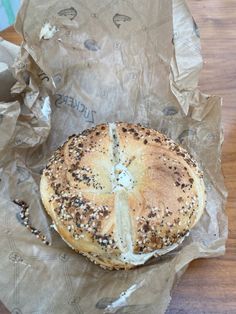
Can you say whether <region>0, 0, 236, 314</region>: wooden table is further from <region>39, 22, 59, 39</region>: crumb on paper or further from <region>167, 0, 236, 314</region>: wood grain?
<region>39, 22, 59, 39</region>: crumb on paper

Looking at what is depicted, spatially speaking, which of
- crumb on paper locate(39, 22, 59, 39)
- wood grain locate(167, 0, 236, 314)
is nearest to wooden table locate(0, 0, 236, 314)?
wood grain locate(167, 0, 236, 314)

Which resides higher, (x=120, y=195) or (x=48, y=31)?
(x=48, y=31)

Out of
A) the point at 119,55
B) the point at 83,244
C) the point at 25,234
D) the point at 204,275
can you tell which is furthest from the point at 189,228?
the point at 119,55

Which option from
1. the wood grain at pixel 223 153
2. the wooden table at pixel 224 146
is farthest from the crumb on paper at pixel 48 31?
the wood grain at pixel 223 153

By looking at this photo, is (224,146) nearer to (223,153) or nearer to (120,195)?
(223,153)

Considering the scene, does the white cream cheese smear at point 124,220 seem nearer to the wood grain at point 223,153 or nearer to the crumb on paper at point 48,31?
the wood grain at point 223,153

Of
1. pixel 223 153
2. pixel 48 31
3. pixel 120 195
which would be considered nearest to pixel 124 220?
pixel 120 195

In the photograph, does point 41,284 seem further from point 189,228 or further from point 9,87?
point 9,87
